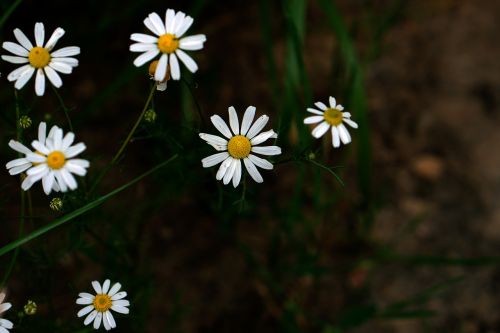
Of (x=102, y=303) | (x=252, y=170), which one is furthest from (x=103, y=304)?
(x=252, y=170)

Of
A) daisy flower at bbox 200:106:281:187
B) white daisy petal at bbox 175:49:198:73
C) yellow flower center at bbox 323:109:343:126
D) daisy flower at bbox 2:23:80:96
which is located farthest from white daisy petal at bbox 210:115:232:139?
daisy flower at bbox 2:23:80:96

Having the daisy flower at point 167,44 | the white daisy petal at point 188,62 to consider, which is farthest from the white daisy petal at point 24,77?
the white daisy petal at point 188,62

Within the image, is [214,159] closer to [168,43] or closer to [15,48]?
[168,43]

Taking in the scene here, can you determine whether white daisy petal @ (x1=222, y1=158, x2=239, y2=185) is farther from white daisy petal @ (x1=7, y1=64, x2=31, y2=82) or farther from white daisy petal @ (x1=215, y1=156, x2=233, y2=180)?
white daisy petal @ (x1=7, y1=64, x2=31, y2=82)

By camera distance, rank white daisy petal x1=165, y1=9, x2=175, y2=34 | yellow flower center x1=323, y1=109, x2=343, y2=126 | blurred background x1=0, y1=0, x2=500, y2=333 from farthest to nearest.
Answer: blurred background x1=0, y1=0, x2=500, y2=333 → yellow flower center x1=323, y1=109, x2=343, y2=126 → white daisy petal x1=165, y1=9, x2=175, y2=34

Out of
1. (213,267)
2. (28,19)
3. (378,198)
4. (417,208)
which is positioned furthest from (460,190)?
(28,19)
